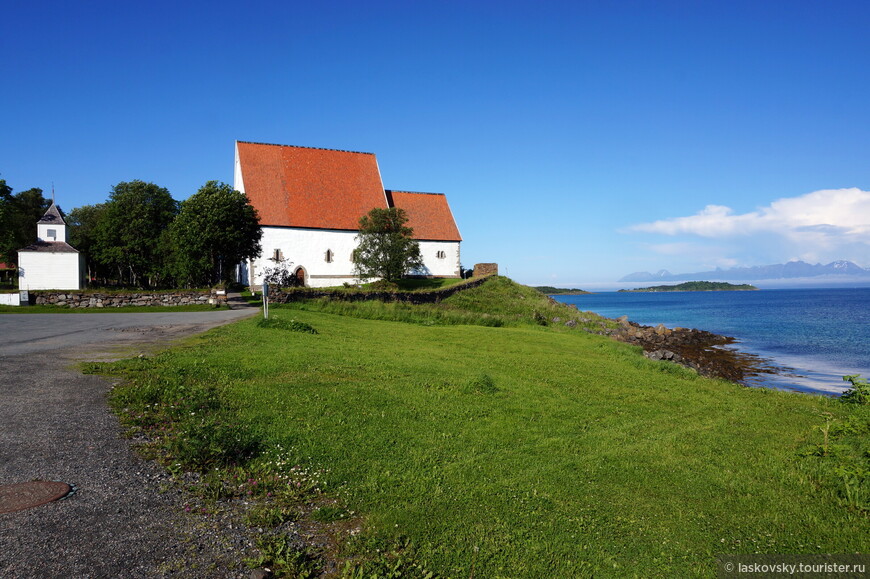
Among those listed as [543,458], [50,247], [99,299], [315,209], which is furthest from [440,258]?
[543,458]

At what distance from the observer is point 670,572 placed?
447 centimetres

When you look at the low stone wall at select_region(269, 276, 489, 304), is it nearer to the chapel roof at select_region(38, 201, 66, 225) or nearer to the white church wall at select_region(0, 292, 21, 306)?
the white church wall at select_region(0, 292, 21, 306)

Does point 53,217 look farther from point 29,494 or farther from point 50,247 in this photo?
point 29,494

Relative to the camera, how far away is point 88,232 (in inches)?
2504

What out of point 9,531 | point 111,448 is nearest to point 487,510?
point 9,531

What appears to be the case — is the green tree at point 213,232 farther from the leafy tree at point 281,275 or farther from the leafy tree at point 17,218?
the leafy tree at point 17,218

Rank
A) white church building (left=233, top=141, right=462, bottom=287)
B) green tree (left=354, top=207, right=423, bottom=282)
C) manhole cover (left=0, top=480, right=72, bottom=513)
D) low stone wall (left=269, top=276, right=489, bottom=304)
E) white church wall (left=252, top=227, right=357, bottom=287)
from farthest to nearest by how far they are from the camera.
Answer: white church building (left=233, top=141, right=462, bottom=287) → white church wall (left=252, top=227, right=357, bottom=287) → green tree (left=354, top=207, right=423, bottom=282) → low stone wall (left=269, top=276, right=489, bottom=304) → manhole cover (left=0, top=480, right=72, bottom=513)

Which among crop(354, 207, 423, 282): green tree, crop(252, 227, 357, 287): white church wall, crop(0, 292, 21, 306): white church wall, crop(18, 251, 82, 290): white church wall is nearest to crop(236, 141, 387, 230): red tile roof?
crop(252, 227, 357, 287): white church wall

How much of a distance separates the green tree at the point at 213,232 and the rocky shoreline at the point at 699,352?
25.8 metres

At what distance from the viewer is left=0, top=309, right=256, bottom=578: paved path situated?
159 inches

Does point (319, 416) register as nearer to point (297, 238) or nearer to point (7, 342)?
point (7, 342)

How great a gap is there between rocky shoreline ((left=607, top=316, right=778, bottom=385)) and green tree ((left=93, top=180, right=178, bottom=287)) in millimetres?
42061

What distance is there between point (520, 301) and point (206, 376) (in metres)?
37.4

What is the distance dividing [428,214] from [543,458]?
52435mm
